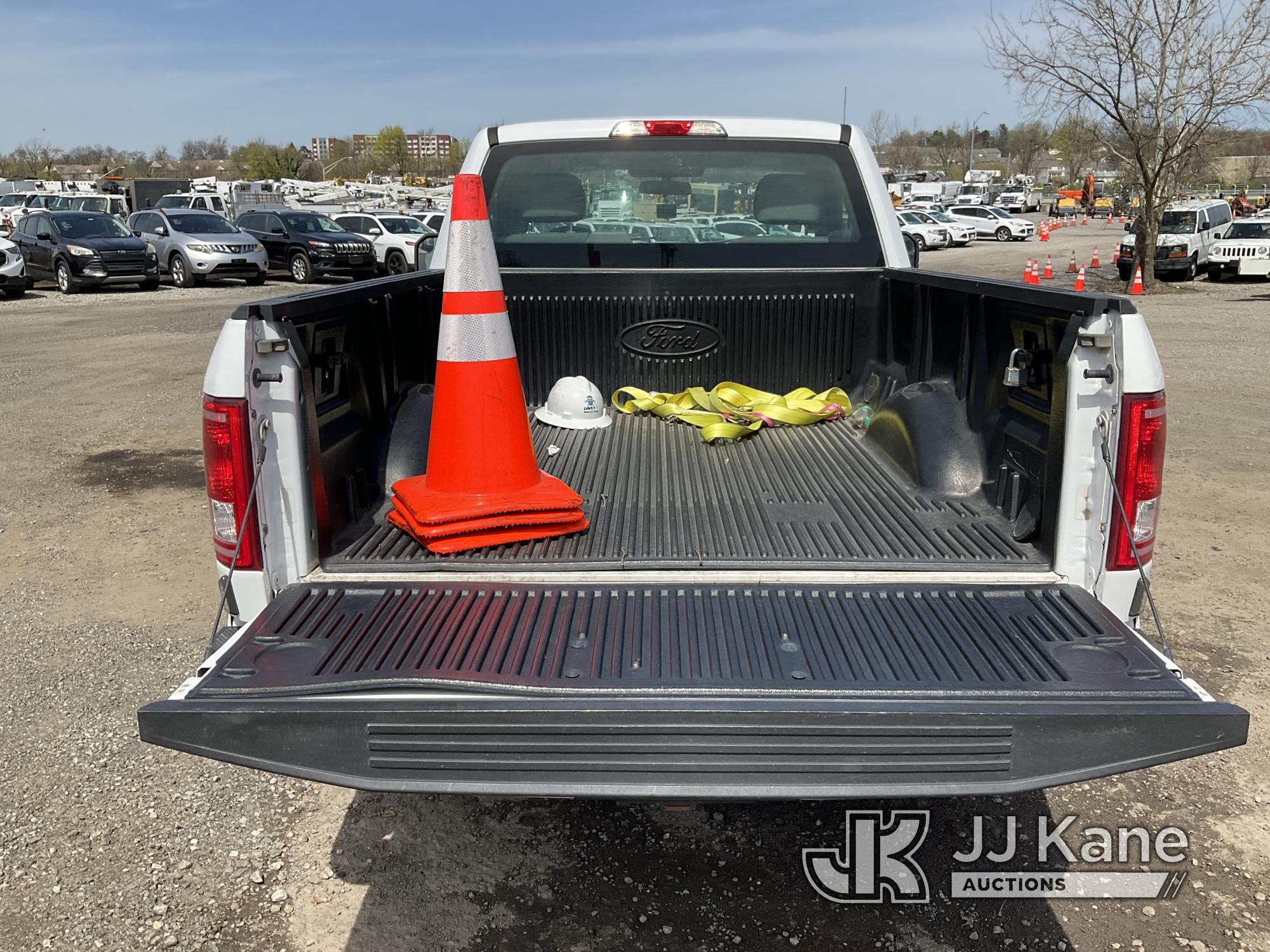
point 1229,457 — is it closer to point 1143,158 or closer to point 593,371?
point 593,371

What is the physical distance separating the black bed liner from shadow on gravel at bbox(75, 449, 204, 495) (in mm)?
4204

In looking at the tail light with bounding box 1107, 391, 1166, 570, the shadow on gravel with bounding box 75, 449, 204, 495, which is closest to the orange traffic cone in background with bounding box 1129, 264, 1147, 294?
the shadow on gravel with bounding box 75, 449, 204, 495

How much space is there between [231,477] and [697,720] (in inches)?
53.7

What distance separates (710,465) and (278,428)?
5.69 feet

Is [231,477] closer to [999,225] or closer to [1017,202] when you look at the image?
[999,225]

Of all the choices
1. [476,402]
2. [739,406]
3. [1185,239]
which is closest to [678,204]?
[739,406]

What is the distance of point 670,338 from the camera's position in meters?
4.63

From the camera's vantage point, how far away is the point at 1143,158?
21.1 m

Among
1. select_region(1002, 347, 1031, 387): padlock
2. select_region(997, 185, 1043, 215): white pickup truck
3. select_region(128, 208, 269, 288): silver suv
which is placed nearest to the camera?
select_region(1002, 347, 1031, 387): padlock

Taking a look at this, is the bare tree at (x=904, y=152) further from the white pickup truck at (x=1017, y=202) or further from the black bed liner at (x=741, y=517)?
the black bed liner at (x=741, y=517)

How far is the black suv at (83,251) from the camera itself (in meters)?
21.6

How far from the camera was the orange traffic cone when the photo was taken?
10.4ft

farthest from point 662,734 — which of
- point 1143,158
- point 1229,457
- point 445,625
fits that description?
point 1143,158

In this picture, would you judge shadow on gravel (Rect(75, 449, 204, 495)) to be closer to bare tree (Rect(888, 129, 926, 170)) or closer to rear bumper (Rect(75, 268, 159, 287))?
rear bumper (Rect(75, 268, 159, 287))
